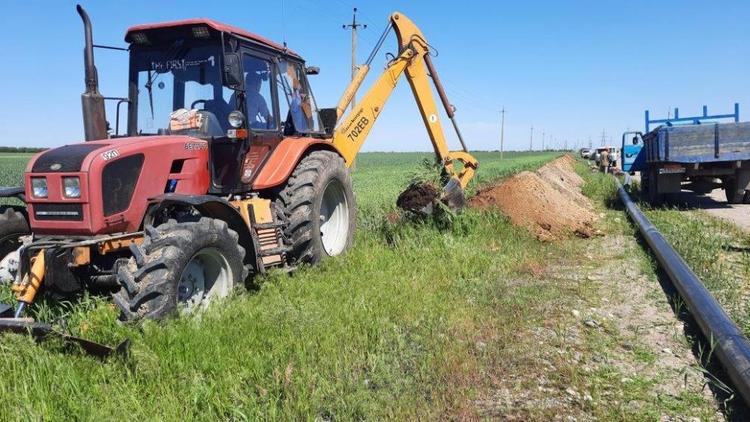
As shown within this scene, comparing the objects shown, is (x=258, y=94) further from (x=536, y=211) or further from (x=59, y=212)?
(x=536, y=211)

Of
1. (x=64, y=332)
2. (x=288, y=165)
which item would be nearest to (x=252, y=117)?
(x=288, y=165)

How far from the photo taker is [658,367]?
3834 millimetres

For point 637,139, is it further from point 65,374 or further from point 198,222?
point 65,374

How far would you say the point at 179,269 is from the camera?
403cm

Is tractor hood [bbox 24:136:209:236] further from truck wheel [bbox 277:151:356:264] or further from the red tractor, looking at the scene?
truck wheel [bbox 277:151:356:264]

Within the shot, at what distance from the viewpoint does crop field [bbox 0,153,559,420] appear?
308 cm

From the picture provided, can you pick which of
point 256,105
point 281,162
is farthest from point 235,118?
point 281,162

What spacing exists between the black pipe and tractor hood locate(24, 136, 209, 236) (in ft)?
14.5

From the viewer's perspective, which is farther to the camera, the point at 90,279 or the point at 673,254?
the point at 673,254

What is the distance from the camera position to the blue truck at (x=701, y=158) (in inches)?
448

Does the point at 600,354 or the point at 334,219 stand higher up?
the point at 334,219

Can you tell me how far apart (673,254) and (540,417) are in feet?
13.7

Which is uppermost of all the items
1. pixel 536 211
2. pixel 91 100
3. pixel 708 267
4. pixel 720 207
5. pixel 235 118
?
pixel 91 100

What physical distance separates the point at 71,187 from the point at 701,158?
461 inches
